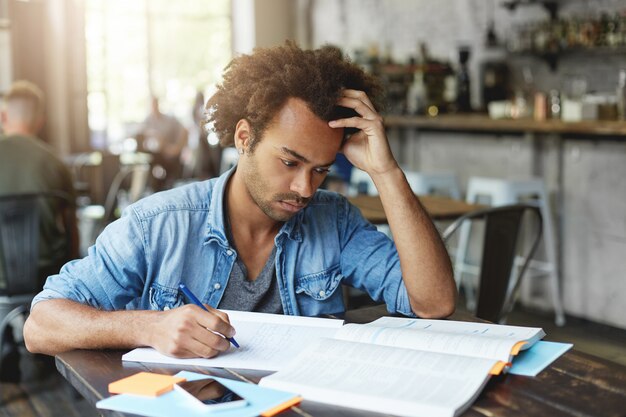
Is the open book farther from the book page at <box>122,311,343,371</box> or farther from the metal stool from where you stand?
the metal stool

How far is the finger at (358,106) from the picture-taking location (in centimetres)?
168

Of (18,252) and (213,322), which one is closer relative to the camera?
(213,322)

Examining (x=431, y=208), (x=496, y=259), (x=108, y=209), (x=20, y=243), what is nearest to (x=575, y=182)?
(x=431, y=208)

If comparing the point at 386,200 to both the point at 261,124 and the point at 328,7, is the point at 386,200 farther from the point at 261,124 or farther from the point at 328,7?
the point at 328,7

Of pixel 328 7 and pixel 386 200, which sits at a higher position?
pixel 328 7

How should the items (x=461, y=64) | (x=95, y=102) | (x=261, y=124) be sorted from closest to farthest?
(x=261, y=124) < (x=461, y=64) < (x=95, y=102)

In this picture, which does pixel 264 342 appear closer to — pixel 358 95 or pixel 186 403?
pixel 186 403

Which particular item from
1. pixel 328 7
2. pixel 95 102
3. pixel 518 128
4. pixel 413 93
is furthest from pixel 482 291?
pixel 95 102

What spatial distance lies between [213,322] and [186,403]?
206 mm

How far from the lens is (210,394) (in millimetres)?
1134

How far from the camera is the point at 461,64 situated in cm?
583

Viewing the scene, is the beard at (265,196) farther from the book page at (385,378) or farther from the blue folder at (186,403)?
the blue folder at (186,403)

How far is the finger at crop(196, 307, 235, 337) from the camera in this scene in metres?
1.30

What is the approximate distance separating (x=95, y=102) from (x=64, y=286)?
8.64 m
